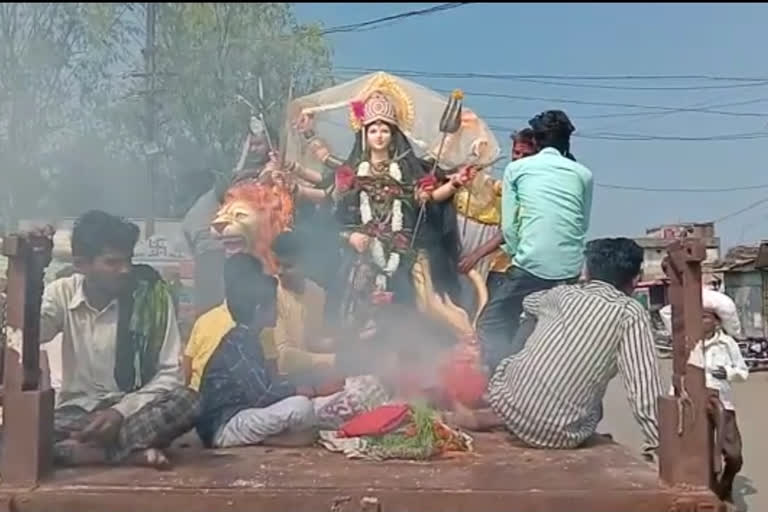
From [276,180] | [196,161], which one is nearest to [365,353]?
[276,180]

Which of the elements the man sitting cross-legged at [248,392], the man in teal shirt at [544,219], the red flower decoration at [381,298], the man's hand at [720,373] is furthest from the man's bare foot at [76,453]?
the man's hand at [720,373]

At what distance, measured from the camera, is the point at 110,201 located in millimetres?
5184

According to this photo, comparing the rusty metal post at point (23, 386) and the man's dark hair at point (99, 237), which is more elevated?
the man's dark hair at point (99, 237)

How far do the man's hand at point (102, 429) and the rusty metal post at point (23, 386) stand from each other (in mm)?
171

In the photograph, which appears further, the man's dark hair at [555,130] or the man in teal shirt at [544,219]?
the man's dark hair at [555,130]

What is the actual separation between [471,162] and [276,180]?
2.91ft

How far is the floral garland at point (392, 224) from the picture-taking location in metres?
4.16

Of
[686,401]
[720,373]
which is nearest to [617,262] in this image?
[686,401]

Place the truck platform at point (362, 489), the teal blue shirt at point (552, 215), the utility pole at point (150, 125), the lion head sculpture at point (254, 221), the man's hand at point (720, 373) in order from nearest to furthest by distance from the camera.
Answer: the truck platform at point (362, 489) → the teal blue shirt at point (552, 215) → the lion head sculpture at point (254, 221) → the man's hand at point (720, 373) → the utility pole at point (150, 125)

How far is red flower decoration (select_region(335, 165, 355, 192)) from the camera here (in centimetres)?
439

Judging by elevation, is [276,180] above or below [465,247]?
above

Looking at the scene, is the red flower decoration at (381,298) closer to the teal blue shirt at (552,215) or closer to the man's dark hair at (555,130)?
the teal blue shirt at (552,215)

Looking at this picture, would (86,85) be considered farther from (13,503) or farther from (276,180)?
(13,503)

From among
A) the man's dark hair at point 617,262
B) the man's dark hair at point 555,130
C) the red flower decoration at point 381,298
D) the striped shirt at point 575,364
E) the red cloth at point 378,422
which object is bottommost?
the red cloth at point 378,422
